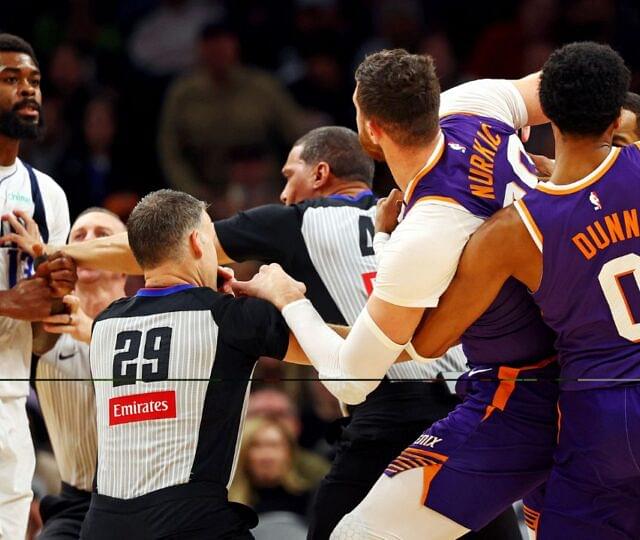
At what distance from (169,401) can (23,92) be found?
1.97 m

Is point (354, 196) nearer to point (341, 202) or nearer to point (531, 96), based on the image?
point (341, 202)

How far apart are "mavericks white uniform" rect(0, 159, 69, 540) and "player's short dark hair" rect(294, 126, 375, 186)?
1.11m

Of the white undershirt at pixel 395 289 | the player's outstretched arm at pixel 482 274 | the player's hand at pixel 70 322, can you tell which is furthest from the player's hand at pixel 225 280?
the player's hand at pixel 70 322

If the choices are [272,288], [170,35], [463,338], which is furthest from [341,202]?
[170,35]

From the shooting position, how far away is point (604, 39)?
29.4 feet

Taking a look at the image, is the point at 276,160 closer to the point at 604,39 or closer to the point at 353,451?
A: the point at 604,39

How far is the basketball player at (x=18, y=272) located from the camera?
4516mm

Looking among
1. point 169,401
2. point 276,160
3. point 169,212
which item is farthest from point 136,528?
point 276,160

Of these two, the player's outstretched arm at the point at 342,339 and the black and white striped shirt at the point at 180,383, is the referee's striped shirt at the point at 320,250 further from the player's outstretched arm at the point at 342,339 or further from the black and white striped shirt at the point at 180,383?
the black and white striped shirt at the point at 180,383

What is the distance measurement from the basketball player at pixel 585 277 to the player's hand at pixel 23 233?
2.01 metres

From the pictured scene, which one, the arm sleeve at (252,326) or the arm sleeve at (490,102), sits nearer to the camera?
the arm sleeve at (252,326)

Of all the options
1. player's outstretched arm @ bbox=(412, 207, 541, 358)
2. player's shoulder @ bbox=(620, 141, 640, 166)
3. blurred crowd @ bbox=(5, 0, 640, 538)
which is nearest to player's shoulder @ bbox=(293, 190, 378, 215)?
player's outstretched arm @ bbox=(412, 207, 541, 358)

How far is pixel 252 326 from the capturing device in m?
3.61

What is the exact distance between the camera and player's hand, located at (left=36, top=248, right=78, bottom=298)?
15.1ft
